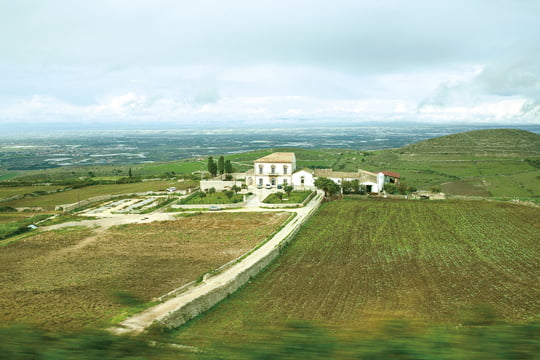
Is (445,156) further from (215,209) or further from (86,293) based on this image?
(86,293)

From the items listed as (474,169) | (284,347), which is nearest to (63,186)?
(284,347)

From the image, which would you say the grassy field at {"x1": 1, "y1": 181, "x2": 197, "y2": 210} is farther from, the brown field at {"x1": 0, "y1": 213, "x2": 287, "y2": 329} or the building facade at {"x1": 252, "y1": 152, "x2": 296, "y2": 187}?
the brown field at {"x1": 0, "y1": 213, "x2": 287, "y2": 329}

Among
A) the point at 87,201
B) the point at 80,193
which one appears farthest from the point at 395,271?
the point at 80,193

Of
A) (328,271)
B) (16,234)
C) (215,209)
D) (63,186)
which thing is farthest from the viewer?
(63,186)

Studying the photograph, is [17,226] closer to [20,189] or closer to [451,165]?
[20,189]

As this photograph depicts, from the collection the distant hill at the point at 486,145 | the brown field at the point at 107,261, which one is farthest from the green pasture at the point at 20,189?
the distant hill at the point at 486,145

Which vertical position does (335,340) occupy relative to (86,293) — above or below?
above

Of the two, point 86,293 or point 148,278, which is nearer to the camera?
point 86,293

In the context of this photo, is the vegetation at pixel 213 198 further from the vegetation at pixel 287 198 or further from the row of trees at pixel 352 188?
the row of trees at pixel 352 188
